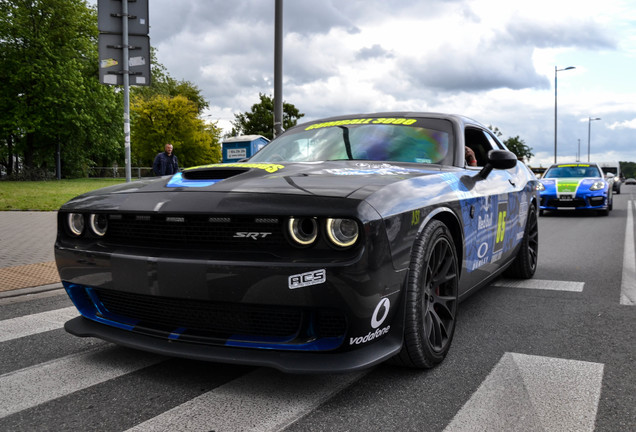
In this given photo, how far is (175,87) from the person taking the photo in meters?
64.8

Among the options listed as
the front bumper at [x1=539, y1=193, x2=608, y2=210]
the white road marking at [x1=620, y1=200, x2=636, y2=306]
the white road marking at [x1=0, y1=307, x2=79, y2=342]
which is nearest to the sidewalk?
the white road marking at [x1=0, y1=307, x2=79, y2=342]

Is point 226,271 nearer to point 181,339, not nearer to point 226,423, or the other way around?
point 181,339

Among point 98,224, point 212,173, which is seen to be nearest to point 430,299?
point 212,173

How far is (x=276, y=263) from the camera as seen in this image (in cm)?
229

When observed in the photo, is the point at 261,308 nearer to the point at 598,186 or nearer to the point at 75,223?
the point at 75,223

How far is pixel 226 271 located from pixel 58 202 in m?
15.5

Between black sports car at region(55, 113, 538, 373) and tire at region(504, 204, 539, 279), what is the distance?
2157 mm

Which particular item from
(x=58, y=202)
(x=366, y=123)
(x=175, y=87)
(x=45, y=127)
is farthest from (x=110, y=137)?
(x=366, y=123)

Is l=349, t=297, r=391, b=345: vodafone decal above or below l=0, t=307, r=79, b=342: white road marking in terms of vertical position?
above

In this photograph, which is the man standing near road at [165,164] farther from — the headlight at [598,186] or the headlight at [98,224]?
the headlight at [598,186]

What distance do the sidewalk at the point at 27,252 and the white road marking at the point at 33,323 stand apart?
1062 mm

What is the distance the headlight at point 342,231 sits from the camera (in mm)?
2318

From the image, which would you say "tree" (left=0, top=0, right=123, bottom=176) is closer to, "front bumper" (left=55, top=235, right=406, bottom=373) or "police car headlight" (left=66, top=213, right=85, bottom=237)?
"police car headlight" (left=66, top=213, right=85, bottom=237)

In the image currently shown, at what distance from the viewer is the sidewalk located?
5.46m
